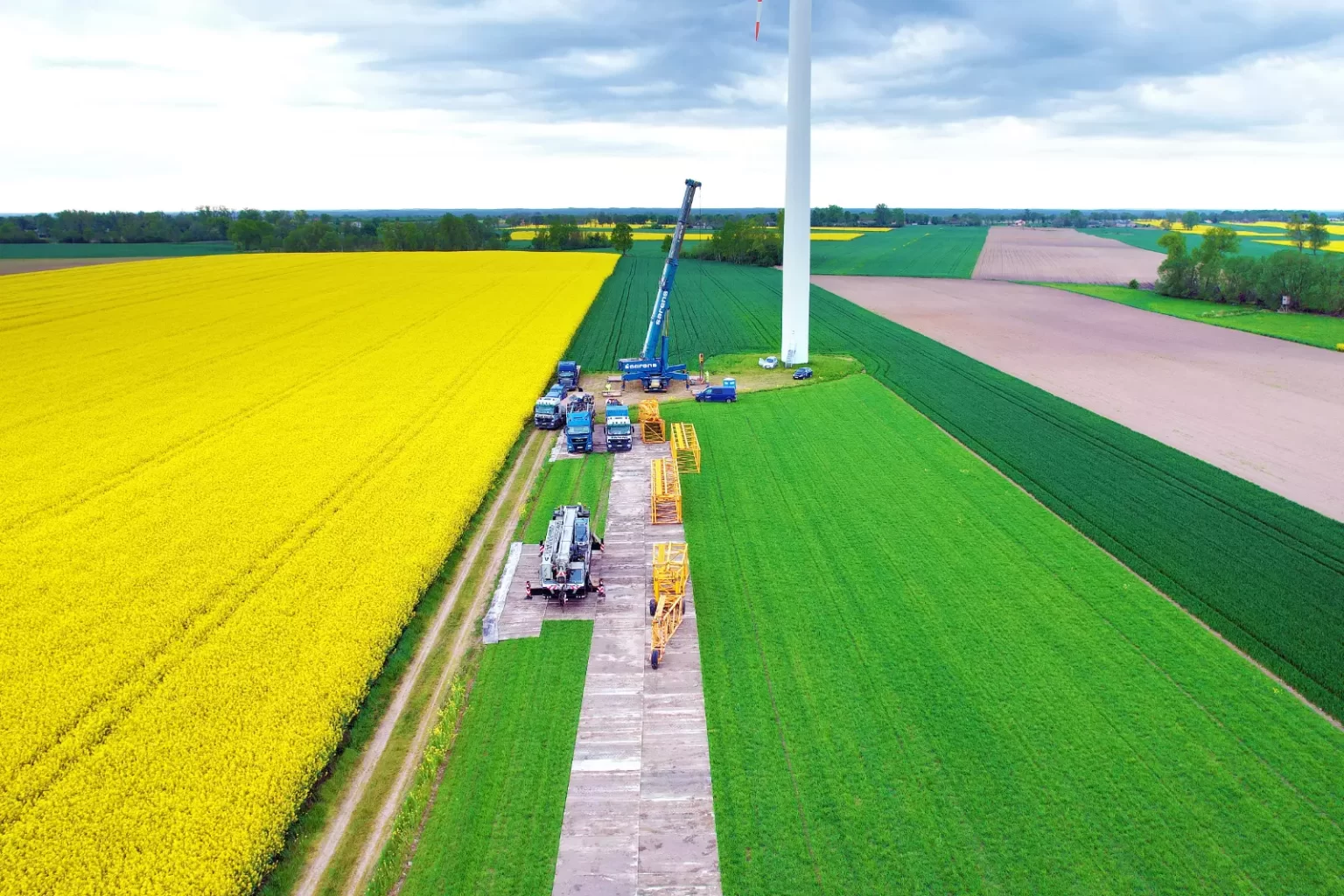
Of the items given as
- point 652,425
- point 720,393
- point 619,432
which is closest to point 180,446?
point 619,432

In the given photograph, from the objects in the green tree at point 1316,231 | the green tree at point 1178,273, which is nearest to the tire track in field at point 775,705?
the green tree at point 1178,273

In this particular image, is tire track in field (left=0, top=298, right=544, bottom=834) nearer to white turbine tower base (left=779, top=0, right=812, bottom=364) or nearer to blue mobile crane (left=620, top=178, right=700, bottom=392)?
blue mobile crane (left=620, top=178, right=700, bottom=392)

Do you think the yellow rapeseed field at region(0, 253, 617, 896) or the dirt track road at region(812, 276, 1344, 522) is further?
the dirt track road at region(812, 276, 1344, 522)

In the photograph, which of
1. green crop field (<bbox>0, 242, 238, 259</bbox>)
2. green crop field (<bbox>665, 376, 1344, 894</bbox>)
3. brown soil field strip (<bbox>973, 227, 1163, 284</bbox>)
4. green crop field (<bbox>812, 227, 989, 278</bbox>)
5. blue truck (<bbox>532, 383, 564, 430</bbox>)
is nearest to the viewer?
green crop field (<bbox>665, 376, 1344, 894</bbox>)

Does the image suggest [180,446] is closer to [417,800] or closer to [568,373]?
[568,373]

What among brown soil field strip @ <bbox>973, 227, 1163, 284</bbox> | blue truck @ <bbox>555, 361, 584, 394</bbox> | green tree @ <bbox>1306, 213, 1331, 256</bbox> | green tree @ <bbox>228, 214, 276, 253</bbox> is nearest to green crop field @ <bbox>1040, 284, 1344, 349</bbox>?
brown soil field strip @ <bbox>973, 227, 1163, 284</bbox>

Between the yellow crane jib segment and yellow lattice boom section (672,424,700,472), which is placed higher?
yellow lattice boom section (672,424,700,472)

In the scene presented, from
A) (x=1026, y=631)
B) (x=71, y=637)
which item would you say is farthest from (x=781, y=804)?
(x=71, y=637)
